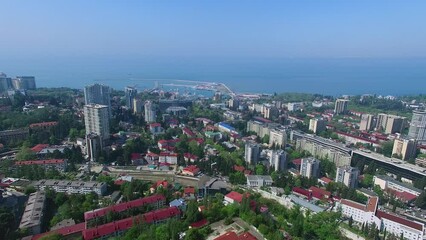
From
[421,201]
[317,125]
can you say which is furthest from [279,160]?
[317,125]

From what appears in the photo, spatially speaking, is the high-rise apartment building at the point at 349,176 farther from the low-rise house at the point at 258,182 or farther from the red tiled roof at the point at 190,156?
the red tiled roof at the point at 190,156

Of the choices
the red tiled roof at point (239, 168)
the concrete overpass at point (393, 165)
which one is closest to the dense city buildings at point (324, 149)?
the concrete overpass at point (393, 165)

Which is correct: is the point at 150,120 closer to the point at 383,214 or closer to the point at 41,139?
the point at 41,139

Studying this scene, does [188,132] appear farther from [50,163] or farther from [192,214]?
[192,214]

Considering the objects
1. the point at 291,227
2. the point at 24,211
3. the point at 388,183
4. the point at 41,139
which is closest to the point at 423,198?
the point at 388,183

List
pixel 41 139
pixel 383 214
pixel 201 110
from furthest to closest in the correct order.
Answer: pixel 201 110
pixel 41 139
pixel 383 214

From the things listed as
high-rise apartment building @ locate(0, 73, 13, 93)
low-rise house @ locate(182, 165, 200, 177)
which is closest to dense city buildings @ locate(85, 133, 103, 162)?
low-rise house @ locate(182, 165, 200, 177)
